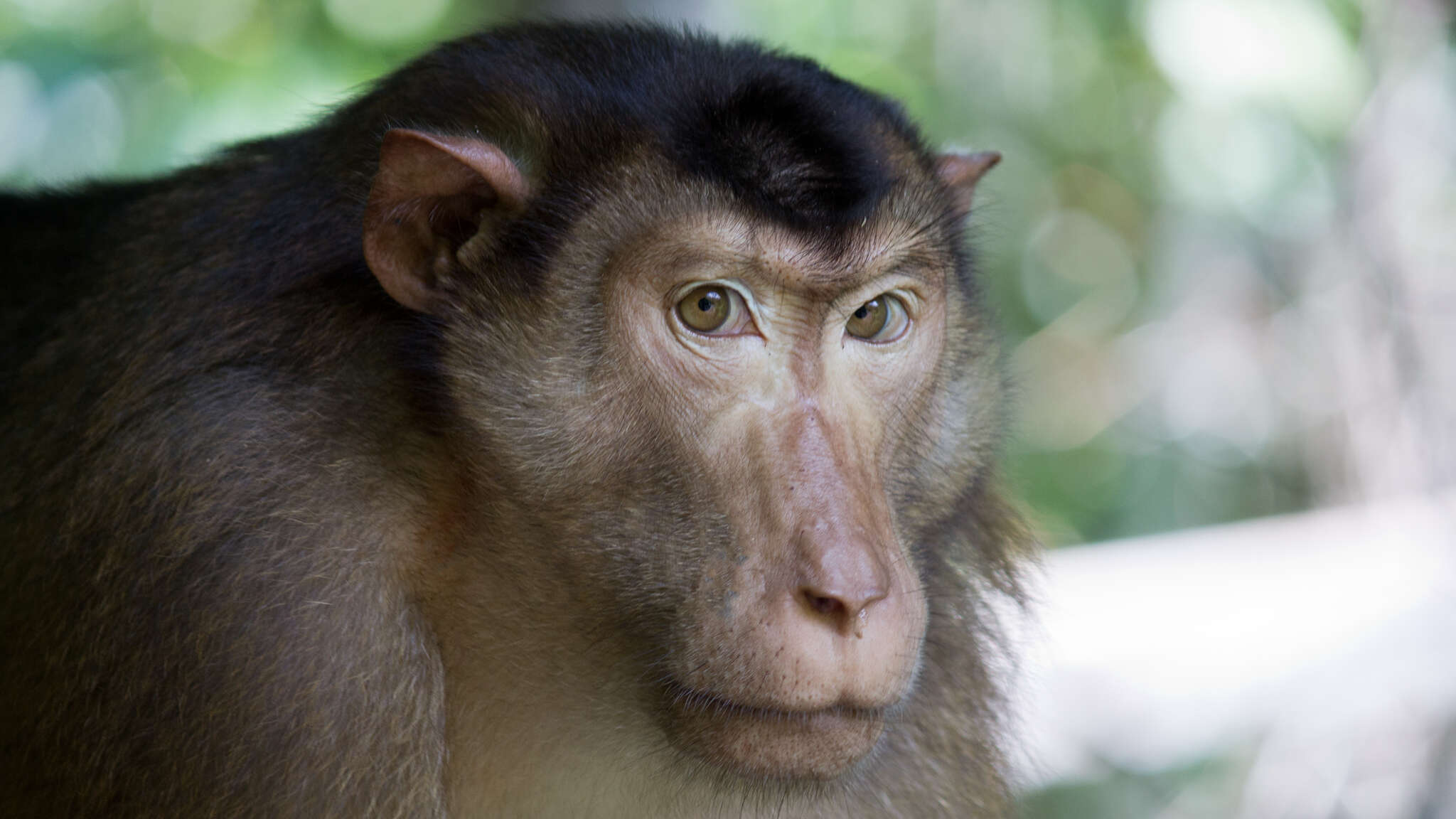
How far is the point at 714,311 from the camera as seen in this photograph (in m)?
2.56

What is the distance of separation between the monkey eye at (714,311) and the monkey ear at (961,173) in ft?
2.88

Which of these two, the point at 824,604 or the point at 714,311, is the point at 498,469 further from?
the point at 824,604

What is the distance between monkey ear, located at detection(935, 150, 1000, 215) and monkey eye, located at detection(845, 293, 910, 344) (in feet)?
1.55

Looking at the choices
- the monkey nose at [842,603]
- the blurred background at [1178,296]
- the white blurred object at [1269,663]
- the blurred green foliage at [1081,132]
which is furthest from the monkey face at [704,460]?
the blurred green foliage at [1081,132]

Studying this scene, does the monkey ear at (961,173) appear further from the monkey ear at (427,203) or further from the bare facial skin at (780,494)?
the monkey ear at (427,203)

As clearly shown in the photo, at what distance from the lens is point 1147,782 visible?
5.82 meters

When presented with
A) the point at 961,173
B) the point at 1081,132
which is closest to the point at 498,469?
the point at 961,173

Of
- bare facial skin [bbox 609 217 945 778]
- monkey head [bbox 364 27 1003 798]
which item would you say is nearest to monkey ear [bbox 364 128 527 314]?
monkey head [bbox 364 27 1003 798]

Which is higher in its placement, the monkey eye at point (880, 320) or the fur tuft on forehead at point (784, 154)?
the fur tuft on forehead at point (784, 154)

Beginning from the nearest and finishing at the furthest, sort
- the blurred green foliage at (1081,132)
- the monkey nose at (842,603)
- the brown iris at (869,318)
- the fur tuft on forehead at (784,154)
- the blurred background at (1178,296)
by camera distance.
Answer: the monkey nose at (842,603)
the fur tuft on forehead at (784,154)
the brown iris at (869,318)
the blurred background at (1178,296)
the blurred green foliage at (1081,132)

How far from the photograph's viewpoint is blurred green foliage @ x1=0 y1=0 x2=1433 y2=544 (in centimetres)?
703

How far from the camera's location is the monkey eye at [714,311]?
2.54 meters

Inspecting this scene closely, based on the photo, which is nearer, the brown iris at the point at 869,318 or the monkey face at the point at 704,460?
the monkey face at the point at 704,460

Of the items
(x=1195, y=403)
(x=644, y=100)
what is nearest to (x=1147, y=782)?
(x=1195, y=403)
